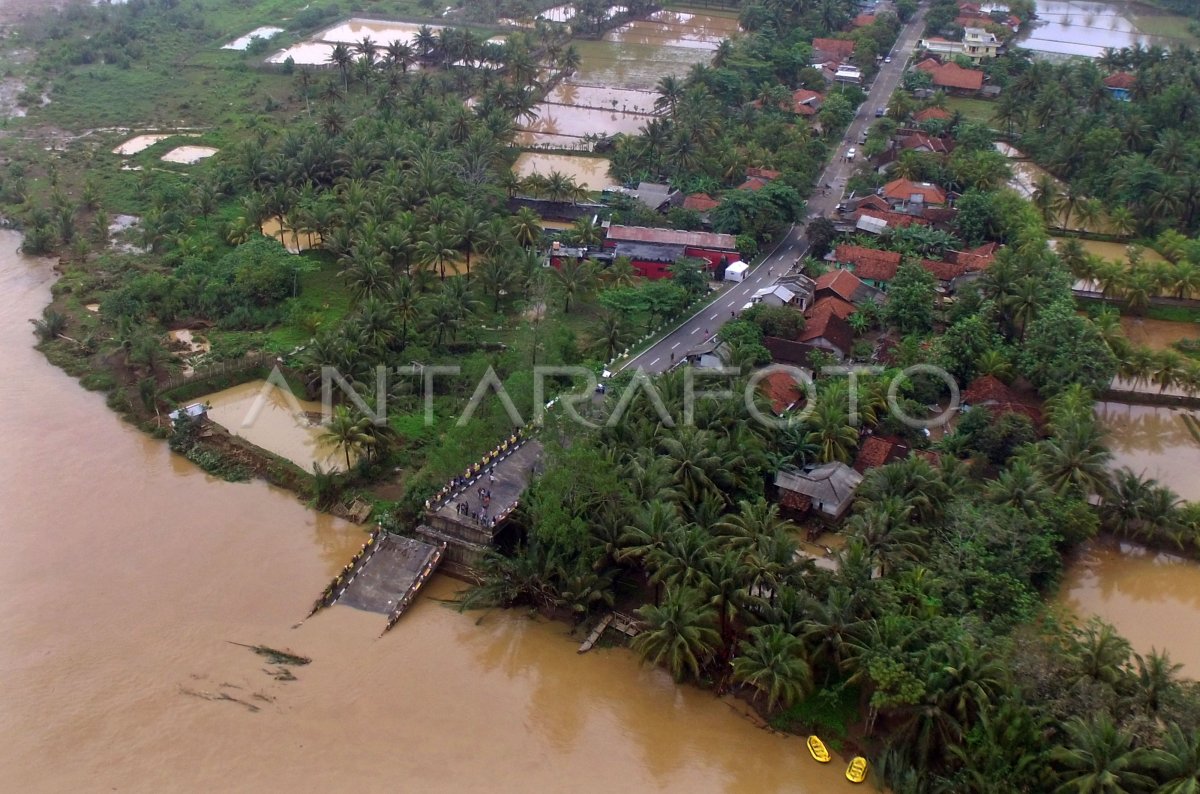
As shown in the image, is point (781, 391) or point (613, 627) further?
point (781, 391)

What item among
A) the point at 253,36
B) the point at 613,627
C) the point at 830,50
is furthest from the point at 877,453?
the point at 253,36

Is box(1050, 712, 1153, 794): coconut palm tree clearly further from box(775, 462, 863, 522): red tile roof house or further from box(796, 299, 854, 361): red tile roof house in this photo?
box(796, 299, 854, 361): red tile roof house

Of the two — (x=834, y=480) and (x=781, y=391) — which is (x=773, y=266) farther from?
(x=834, y=480)

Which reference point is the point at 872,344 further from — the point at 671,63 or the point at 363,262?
the point at 671,63

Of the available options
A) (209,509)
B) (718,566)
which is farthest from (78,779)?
(718,566)

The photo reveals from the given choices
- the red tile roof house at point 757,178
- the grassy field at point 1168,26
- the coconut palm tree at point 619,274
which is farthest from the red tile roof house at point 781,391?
the grassy field at point 1168,26
